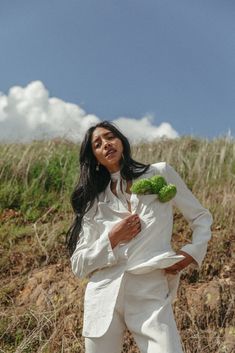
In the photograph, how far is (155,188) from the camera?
228cm

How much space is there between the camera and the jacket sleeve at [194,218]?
2.28 metres

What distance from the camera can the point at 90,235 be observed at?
2.37 meters

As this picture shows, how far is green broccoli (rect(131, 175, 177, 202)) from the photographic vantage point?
227cm

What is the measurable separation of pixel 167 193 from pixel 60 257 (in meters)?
2.58

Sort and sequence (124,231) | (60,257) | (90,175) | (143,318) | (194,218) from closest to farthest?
(143,318)
(124,231)
(194,218)
(90,175)
(60,257)

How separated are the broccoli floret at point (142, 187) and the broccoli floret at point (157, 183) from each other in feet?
0.05

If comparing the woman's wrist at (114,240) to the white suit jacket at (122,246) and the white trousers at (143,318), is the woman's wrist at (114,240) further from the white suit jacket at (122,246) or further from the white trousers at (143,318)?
the white trousers at (143,318)

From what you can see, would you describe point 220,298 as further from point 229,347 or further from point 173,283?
point 173,283

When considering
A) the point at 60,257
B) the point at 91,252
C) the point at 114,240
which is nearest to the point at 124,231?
the point at 114,240

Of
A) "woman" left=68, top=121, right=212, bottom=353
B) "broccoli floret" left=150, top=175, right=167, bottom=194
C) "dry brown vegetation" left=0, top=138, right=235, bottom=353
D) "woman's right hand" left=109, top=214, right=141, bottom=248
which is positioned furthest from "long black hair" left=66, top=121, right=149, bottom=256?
"dry brown vegetation" left=0, top=138, right=235, bottom=353

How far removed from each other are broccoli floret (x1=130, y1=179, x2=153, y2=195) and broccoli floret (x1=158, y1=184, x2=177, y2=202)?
44 mm

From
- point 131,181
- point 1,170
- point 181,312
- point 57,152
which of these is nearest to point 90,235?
point 131,181

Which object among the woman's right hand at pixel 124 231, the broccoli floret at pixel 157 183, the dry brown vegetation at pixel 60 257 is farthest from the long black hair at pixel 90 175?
the dry brown vegetation at pixel 60 257

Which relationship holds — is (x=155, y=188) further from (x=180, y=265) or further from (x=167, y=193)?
(x=180, y=265)
